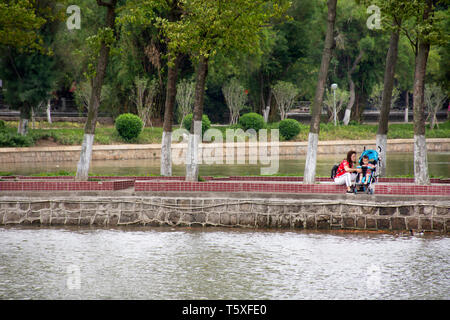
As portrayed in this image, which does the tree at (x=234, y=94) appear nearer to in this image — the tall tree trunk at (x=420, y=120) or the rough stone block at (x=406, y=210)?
the tall tree trunk at (x=420, y=120)

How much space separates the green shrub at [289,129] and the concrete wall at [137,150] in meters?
1.61

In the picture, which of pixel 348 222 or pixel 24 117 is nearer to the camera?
pixel 348 222

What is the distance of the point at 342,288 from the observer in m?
11.0

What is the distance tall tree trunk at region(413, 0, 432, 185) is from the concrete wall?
22.2m

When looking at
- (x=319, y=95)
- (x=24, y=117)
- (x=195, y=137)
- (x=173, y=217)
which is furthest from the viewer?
(x=24, y=117)

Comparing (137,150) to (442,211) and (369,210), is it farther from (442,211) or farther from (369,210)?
(442,211)

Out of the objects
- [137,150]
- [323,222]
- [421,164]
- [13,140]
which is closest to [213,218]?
[323,222]

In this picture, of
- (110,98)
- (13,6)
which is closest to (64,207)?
(13,6)

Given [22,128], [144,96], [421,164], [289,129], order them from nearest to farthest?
[421,164] < [22,128] < [289,129] < [144,96]

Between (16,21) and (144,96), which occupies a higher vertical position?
(16,21)

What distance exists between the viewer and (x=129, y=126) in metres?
40.0

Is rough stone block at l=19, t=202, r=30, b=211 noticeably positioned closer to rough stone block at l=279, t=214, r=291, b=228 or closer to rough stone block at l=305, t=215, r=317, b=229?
rough stone block at l=279, t=214, r=291, b=228

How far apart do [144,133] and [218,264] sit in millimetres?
29884

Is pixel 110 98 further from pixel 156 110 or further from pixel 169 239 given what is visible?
pixel 169 239
